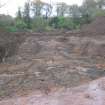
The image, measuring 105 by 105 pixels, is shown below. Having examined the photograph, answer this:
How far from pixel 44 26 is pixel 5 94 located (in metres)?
24.6

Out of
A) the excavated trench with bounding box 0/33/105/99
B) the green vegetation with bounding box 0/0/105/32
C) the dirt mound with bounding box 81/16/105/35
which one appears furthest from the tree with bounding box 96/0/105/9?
the excavated trench with bounding box 0/33/105/99

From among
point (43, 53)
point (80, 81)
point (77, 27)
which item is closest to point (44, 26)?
point (77, 27)

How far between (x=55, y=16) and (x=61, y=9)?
4.41m

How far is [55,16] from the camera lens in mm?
36500

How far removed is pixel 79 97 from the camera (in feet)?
25.3

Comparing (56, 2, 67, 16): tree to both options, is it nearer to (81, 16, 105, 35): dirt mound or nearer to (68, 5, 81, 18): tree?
(68, 5, 81, 18): tree

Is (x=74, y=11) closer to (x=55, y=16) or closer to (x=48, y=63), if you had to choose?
(x=55, y=16)

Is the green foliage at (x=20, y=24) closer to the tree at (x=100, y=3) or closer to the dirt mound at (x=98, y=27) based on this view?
the dirt mound at (x=98, y=27)

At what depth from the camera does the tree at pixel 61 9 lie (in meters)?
39.9

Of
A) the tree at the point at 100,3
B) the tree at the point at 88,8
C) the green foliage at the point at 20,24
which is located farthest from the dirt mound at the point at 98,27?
the tree at the point at 100,3

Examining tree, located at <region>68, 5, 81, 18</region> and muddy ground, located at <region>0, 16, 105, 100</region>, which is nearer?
muddy ground, located at <region>0, 16, 105, 100</region>

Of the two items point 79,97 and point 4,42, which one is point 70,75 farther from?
point 4,42

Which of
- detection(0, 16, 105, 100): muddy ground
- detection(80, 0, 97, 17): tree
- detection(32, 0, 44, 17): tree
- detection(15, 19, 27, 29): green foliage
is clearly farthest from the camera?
detection(32, 0, 44, 17): tree

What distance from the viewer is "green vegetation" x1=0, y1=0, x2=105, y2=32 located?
3219cm
